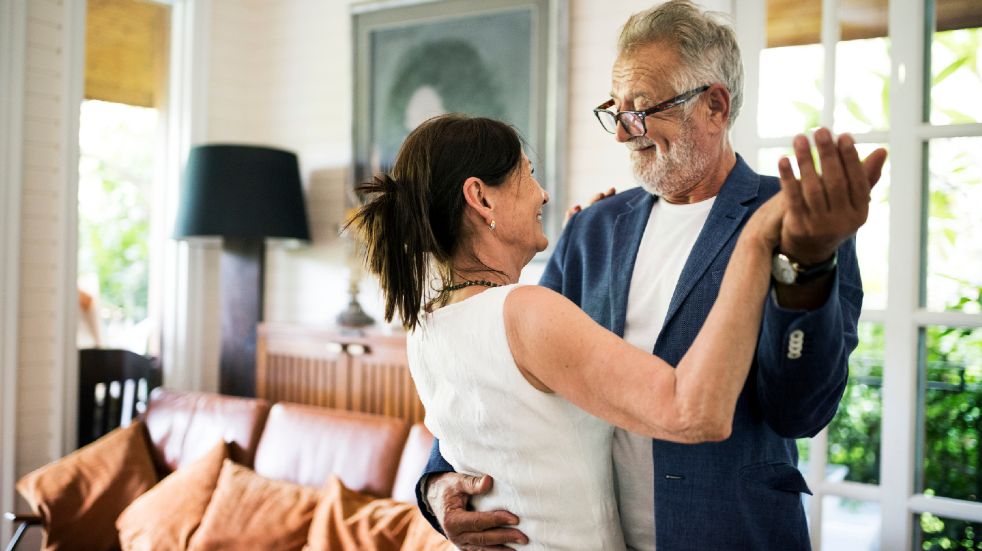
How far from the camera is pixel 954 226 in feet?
8.04

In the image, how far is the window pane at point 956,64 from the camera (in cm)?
241

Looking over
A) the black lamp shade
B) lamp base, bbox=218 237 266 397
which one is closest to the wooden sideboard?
lamp base, bbox=218 237 266 397

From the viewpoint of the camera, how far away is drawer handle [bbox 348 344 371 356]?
3311 mm

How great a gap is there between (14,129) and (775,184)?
326cm

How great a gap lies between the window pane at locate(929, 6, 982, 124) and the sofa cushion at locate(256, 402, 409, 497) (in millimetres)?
2091

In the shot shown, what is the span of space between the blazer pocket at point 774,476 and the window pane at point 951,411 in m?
1.50

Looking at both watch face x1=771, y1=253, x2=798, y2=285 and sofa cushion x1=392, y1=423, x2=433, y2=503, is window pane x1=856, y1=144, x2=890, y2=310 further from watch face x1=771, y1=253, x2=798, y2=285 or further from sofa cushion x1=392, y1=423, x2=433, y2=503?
watch face x1=771, y1=253, x2=798, y2=285

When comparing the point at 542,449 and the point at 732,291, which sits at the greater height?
the point at 732,291

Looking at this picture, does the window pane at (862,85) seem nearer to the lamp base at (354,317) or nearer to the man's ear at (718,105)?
the man's ear at (718,105)

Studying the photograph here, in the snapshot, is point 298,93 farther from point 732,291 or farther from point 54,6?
point 732,291

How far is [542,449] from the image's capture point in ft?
3.50

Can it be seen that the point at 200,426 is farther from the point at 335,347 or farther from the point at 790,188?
the point at 790,188

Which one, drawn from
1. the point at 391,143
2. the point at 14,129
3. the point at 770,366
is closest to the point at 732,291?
the point at 770,366

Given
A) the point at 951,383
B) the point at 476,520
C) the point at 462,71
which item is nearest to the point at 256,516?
the point at 476,520
